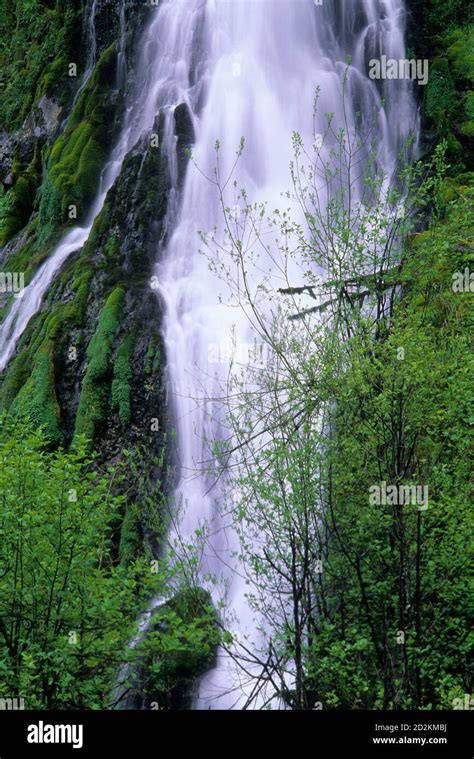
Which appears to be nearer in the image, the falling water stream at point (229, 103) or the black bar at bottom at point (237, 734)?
the black bar at bottom at point (237, 734)

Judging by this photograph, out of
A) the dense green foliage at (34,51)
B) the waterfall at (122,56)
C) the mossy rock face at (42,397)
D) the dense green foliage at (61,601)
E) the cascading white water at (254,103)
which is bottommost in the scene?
the dense green foliage at (61,601)

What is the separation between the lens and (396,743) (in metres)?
7.20

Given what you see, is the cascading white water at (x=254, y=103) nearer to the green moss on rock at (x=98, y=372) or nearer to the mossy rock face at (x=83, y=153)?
the green moss on rock at (x=98, y=372)

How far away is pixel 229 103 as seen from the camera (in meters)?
23.2

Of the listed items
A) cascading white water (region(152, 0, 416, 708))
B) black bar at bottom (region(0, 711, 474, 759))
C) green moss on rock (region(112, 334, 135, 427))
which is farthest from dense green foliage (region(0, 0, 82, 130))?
black bar at bottom (region(0, 711, 474, 759))

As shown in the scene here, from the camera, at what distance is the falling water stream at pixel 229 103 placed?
779 inches

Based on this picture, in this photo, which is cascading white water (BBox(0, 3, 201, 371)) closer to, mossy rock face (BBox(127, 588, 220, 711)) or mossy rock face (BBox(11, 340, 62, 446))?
mossy rock face (BBox(11, 340, 62, 446))

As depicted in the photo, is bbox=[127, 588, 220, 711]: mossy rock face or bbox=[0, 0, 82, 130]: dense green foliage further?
bbox=[0, 0, 82, 130]: dense green foliage

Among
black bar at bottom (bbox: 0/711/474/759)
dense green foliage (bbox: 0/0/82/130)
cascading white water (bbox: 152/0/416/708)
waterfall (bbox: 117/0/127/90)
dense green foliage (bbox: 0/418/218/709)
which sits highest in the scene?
dense green foliage (bbox: 0/0/82/130)

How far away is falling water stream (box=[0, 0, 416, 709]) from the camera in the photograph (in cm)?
1980

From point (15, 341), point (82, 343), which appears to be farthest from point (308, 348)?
point (15, 341)

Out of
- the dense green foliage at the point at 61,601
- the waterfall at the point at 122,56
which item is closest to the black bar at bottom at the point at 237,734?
the dense green foliage at the point at 61,601

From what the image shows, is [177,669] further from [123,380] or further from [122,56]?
[122,56]

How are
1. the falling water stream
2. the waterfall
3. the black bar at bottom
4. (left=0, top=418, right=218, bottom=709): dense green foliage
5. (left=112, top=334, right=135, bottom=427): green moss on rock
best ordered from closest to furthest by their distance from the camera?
the black bar at bottom, (left=0, top=418, right=218, bottom=709): dense green foliage, (left=112, top=334, right=135, bottom=427): green moss on rock, the falling water stream, the waterfall
